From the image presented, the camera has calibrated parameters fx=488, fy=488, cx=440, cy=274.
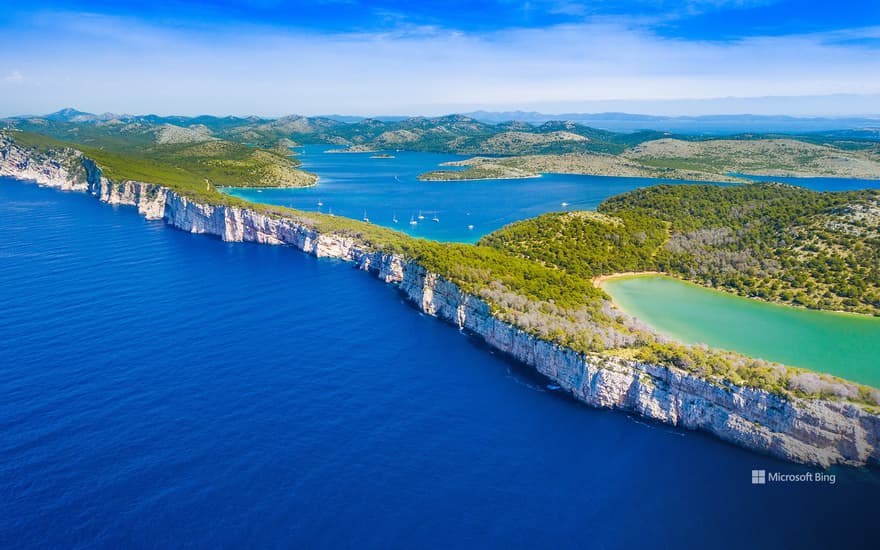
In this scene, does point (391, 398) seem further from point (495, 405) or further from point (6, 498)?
point (6, 498)

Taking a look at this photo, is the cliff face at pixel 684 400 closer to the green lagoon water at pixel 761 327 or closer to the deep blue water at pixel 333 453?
the deep blue water at pixel 333 453

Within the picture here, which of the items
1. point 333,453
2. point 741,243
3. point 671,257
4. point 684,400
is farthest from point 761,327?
point 333,453

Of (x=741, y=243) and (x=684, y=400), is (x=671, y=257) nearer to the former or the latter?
(x=741, y=243)

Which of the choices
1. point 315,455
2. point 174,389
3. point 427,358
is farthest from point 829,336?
point 174,389

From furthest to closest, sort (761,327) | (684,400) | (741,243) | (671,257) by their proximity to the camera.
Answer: (741,243), (671,257), (761,327), (684,400)

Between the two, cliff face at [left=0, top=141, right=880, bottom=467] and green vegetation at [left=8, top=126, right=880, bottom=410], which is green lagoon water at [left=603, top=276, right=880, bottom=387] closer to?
green vegetation at [left=8, top=126, right=880, bottom=410]

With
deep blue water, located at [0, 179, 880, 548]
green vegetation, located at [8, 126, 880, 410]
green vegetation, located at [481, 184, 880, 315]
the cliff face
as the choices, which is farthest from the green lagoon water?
deep blue water, located at [0, 179, 880, 548]
